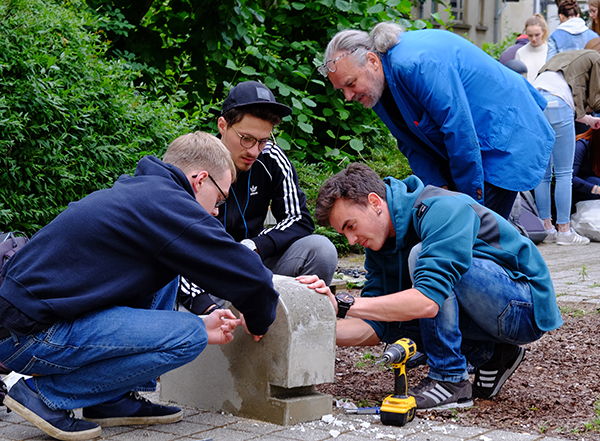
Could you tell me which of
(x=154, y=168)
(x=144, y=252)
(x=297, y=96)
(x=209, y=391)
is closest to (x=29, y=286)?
(x=144, y=252)

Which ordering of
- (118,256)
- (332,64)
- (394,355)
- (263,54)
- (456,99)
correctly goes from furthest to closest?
(263,54)
(332,64)
(456,99)
(394,355)
(118,256)

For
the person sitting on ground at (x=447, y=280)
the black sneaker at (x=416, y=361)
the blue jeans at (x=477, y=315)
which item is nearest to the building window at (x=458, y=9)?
the black sneaker at (x=416, y=361)

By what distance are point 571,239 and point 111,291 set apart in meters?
7.79

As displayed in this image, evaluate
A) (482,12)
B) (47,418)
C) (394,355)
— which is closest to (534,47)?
(394,355)

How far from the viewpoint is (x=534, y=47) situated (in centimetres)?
1055

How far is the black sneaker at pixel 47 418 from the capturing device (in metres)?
2.80

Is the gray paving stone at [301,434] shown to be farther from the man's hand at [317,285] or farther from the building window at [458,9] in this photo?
the building window at [458,9]

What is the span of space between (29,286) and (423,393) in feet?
5.68

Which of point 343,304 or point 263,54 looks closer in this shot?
point 343,304

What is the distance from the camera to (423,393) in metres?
3.29

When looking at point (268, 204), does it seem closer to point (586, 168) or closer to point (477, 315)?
point (477, 315)

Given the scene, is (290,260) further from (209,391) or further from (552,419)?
(552,419)

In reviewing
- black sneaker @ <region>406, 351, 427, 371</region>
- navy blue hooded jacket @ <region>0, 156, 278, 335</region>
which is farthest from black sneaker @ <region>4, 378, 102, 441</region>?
black sneaker @ <region>406, 351, 427, 371</region>

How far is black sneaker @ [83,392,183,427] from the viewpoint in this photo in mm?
3059
